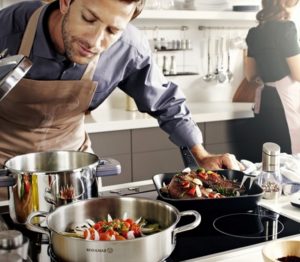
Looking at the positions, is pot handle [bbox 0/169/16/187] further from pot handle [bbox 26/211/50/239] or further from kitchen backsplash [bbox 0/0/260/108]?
kitchen backsplash [bbox 0/0/260/108]

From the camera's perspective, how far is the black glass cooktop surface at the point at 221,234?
1.00 meters

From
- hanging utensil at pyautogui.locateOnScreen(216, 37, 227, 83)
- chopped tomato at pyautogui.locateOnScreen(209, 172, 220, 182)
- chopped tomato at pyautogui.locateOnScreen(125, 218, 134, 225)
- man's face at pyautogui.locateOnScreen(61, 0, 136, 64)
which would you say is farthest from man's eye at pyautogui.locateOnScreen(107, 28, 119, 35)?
hanging utensil at pyautogui.locateOnScreen(216, 37, 227, 83)

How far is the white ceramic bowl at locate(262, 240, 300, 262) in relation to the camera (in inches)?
35.3

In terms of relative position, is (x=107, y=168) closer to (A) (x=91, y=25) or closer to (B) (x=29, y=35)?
(A) (x=91, y=25)

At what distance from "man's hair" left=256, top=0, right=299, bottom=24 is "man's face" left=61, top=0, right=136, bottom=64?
2.24 meters

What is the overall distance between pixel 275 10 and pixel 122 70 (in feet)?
6.65

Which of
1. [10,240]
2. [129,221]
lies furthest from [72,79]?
[10,240]

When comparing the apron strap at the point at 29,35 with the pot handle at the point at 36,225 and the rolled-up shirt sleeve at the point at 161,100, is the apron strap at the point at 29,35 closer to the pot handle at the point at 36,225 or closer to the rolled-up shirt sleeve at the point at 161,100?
the rolled-up shirt sleeve at the point at 161,100

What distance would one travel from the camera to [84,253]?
0.86 meters

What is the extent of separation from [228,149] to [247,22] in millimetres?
1146

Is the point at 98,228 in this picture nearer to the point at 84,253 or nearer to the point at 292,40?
the point at 84,253

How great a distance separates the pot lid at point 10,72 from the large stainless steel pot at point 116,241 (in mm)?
272

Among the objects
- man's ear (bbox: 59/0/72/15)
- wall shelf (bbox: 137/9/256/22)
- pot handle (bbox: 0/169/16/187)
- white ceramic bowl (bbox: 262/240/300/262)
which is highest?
wall shelf (bbox: 137/9/256/22)

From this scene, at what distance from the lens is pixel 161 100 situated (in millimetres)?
1857
